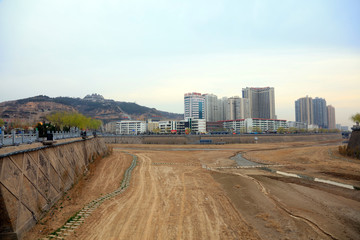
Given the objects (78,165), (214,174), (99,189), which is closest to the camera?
(99,189)

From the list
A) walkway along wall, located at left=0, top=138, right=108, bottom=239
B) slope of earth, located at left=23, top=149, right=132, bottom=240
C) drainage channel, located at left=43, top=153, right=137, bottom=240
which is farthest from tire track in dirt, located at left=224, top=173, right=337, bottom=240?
walkway along wall, located at left=0, top=138, right=108, bottom=239

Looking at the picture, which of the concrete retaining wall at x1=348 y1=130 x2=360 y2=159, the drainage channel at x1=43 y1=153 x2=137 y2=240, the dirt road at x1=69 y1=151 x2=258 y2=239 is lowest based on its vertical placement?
the dirt road at x1=69 y1=151 x2=258 y2=239

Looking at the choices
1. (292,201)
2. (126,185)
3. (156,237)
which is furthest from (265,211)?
(126,185)

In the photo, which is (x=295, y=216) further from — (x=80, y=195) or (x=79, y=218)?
A: (x=80, y=195)

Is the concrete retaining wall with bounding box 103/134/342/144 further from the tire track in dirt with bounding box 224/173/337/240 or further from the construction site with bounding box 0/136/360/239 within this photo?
the tire track in dirt with bounding box 224/173/337/240

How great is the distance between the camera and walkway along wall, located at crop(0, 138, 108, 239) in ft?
41.1

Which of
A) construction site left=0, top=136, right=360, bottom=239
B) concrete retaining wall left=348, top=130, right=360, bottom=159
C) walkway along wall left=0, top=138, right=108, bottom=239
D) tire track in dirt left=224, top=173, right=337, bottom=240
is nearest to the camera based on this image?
walkway along wall left=0, top=138, right=108, bottom=239

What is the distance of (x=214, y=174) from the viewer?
3566 cm

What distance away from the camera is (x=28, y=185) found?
15.4m

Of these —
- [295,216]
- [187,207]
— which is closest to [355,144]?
[295,216]

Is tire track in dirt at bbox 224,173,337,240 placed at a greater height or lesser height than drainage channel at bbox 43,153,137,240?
lesser

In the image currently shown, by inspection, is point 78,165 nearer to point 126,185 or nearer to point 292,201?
point 126,185

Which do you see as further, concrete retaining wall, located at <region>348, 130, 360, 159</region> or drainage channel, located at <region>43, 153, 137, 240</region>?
concrete retaining wall, located at <region>348, 130, 360, 159</region>

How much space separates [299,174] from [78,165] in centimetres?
3443
